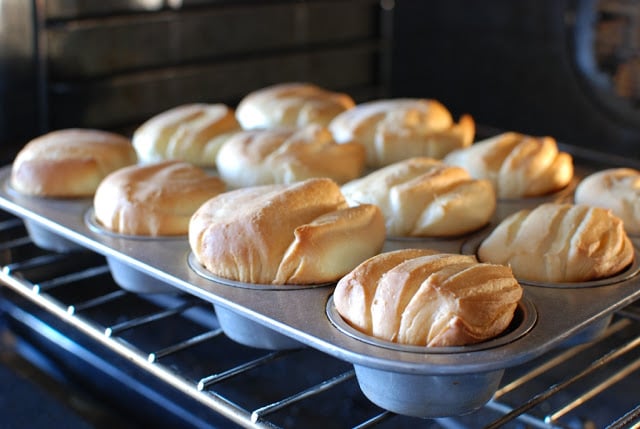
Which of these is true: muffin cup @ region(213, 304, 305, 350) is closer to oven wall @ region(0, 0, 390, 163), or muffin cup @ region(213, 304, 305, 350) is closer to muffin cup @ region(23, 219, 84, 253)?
muffin cup @ region(23, 219, 84, 253)

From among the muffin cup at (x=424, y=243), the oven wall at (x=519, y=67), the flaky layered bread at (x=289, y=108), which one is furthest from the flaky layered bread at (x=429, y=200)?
the oven wall at (x=519, y=67)

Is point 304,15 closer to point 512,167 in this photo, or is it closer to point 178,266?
point 512,167

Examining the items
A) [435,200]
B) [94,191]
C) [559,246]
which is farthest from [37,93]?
[559,246]

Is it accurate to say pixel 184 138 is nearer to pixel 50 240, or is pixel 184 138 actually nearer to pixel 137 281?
pixel 50 240

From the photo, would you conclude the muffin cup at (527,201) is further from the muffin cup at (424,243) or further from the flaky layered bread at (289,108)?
the flaky layered bread at (289,108)

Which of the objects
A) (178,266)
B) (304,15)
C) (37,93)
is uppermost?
(304,15)

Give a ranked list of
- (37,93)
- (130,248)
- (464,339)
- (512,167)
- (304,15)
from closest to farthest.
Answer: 1. (464,339)
2. (130,248)
3. (512,167)
4. (37,93)
5. (304,15)

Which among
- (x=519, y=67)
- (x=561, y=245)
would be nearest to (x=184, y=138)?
(x=561, y=245)
